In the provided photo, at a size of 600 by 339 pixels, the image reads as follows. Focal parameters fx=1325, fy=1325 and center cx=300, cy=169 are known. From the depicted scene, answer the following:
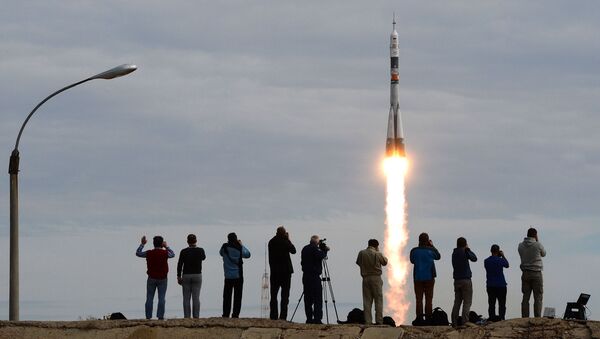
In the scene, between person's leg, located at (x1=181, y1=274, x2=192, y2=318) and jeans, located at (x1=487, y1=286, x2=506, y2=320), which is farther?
jeans, located at (x1=487, y1=286, x2=506, y2=320)

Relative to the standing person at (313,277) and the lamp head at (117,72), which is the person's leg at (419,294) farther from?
the lamp head at (117,72)

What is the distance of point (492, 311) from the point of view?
34.7 metres

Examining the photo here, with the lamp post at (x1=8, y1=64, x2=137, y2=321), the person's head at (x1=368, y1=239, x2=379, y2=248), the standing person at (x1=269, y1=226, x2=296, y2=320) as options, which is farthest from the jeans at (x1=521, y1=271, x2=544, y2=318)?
the lamp post at (x1=8, y1=64, x2=137, y2=321)

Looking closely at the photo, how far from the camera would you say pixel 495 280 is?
34.4 m

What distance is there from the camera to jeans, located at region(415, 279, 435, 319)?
34156 mm

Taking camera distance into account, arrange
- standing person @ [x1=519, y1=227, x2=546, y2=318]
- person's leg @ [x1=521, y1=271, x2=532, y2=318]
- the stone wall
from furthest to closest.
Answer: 1. person's leg @ [x1=521, y1=271, x2=532, y2=318]
2. standing person @ [x1=519, y1=227, x2=546, y2=318]
3. the stone wall

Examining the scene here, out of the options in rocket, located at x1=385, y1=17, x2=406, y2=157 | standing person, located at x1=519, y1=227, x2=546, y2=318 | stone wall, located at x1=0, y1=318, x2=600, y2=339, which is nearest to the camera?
stone wall, located at x1=0, y1=318, x2=600, y2=339

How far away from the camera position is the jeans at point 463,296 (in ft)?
113

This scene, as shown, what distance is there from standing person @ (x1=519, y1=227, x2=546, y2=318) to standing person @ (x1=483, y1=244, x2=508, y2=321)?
2.14ft

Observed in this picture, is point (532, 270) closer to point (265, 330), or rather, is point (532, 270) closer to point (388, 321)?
point (388, 321)

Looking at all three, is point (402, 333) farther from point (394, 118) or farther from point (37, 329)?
point (394, 118)

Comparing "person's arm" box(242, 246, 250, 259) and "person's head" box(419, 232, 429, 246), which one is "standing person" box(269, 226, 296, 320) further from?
"person's head" box(419, 232, 429, 246)

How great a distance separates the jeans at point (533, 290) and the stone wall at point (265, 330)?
2.38 meters

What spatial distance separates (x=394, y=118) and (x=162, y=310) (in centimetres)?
3771
